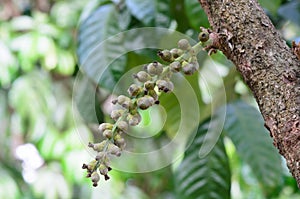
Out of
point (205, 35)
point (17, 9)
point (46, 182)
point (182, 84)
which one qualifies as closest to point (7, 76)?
point (46, 182)

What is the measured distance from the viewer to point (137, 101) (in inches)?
14.8

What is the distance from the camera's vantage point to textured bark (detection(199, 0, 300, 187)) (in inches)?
13.8

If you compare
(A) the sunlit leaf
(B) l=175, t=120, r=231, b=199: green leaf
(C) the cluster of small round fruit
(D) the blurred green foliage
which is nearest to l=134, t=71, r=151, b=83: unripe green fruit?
(C) the cluster of small round fruit

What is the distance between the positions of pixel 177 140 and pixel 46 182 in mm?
865

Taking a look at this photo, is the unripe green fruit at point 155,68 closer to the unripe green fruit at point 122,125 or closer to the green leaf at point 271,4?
the unripe green fruit at point 122,125

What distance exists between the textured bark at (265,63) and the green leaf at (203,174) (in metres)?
0.41

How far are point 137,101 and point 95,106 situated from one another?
16.8 inches

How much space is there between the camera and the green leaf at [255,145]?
31.1 inches

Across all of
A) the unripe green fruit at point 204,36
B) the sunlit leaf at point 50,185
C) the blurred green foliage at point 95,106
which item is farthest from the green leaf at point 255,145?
the sunlit leaf at point 50,185

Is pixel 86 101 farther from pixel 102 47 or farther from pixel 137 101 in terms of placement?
pixel 137 101

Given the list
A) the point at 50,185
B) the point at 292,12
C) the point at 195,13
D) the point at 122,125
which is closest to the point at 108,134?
the point at 122,125

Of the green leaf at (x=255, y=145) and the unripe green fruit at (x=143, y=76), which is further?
the green leaf at (x=255, y=145)

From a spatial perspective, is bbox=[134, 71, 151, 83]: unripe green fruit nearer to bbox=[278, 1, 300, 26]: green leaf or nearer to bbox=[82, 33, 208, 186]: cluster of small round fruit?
bbox=[82, 33, 208, 186]: cluster of small round fruit

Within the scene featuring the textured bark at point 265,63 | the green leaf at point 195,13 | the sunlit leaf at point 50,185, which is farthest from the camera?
the sunlit leaf at point 50,185
